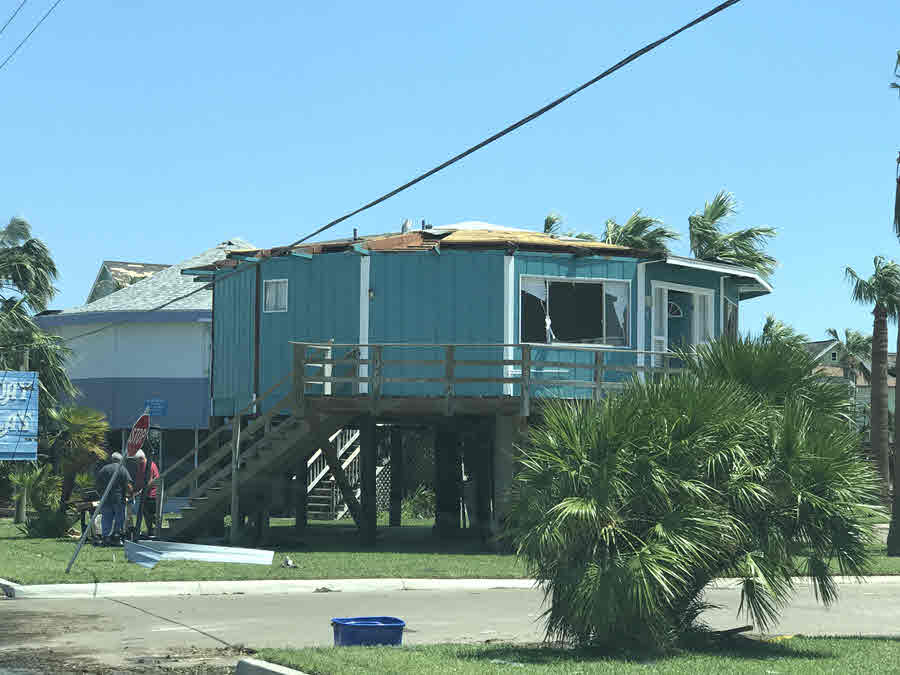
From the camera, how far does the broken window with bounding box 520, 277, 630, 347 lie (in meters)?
24.7

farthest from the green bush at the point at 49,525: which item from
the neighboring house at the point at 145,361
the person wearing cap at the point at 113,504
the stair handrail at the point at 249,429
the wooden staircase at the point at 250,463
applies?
the neighboring house at the point at 145,361

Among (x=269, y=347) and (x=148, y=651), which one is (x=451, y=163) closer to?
(x=148, y=651)

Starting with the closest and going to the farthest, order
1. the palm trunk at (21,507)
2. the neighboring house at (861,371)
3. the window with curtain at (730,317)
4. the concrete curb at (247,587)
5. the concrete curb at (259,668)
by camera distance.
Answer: the concrete curb at (259,668) < the concrete curb at (247,587) < the window with curtain at (730,317) < the palm trunk at (21,507) < the neighboring house at (861,371)

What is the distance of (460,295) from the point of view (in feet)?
80.2

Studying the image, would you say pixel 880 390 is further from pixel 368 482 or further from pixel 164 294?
pixel 164 294

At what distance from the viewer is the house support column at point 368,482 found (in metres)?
24.6

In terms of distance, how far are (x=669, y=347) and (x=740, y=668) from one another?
1736 centimetres

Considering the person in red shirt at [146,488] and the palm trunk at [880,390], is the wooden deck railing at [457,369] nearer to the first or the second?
the person in red shirt at [146,488]

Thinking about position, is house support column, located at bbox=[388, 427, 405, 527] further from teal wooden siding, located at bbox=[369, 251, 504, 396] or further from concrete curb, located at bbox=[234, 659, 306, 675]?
concrete curb, located at bbox=[234, 659, 306, 675]

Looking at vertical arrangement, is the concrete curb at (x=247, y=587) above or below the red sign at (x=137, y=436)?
below

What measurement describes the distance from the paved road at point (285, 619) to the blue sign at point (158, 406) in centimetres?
2047

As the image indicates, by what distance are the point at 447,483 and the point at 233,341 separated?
570 centimetres

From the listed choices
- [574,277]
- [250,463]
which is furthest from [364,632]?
[574,277]

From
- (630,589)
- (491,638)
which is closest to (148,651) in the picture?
(491,638)
